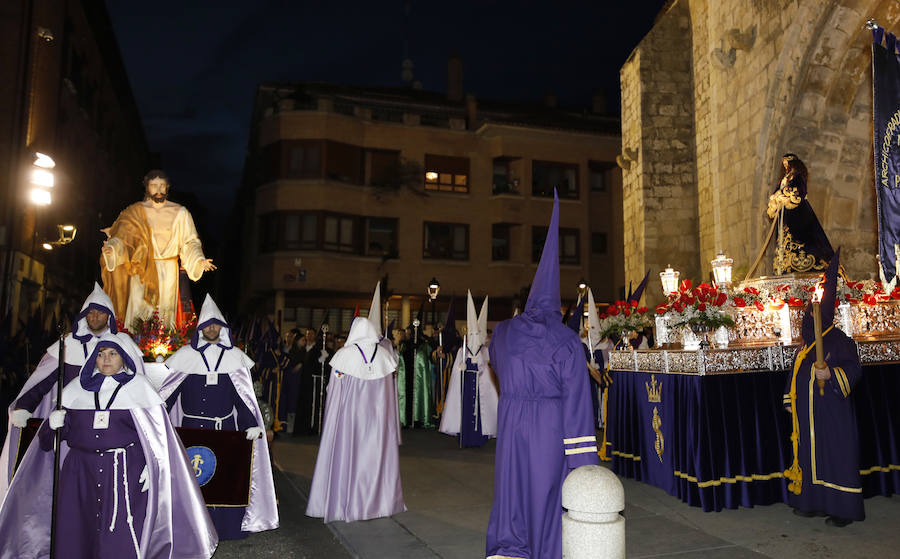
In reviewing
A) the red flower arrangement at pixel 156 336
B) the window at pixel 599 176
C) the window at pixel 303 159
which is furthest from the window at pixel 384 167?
the red flower arrangement at pixel 156 336

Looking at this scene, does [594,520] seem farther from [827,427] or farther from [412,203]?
[412,203]

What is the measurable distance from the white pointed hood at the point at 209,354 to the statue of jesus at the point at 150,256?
1.23 metres

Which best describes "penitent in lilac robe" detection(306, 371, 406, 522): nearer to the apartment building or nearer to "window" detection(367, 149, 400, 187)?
the apartment building

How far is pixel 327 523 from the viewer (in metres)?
6.28

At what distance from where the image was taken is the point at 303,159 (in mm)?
28203

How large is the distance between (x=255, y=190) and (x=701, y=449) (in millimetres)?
27143

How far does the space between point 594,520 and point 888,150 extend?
21.8 ft

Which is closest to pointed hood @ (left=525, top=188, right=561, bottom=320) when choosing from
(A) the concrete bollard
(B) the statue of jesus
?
(A) the concrete bollard

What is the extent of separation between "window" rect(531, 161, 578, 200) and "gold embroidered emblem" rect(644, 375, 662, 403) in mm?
24368

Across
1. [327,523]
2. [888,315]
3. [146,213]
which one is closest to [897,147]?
[888,315]

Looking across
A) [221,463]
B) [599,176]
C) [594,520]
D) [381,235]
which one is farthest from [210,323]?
[599,176]

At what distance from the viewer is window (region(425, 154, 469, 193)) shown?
30.0m

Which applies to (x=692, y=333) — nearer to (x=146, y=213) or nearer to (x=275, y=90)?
(x=146, y=213)

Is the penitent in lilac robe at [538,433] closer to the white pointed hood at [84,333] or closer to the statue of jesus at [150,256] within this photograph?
the white pointed hood at [84,333]
